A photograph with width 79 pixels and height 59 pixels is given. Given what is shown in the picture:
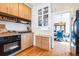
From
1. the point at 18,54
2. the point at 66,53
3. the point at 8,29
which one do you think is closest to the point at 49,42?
the point at 66,53

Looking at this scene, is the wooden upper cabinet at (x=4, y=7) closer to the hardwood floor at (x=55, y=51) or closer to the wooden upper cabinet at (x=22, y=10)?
the wooden upper cabinet at (x=22, y=10)

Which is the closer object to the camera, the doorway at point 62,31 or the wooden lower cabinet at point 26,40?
the doorway at point 62,31

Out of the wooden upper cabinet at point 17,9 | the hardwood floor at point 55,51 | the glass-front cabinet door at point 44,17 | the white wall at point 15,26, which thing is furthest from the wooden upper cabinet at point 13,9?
the hardwood floor at point 55,51

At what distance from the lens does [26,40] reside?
179 cm

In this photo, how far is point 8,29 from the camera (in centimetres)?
158

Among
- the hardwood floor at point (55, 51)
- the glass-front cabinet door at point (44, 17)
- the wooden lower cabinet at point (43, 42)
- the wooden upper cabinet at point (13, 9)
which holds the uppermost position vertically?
the wooden upper cabinet at point (13, 9)

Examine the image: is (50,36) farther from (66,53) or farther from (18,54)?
(18,54)

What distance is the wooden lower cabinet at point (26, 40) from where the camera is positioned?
5.68ft

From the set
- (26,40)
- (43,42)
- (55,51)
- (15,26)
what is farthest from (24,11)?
(55,51)

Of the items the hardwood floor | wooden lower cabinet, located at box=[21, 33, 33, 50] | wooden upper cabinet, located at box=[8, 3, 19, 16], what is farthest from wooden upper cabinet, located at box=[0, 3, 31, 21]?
the hardwood floor

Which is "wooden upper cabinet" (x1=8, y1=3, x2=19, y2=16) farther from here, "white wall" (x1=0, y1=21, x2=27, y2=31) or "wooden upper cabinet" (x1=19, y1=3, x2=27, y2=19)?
"white wall" (x1=0, y1=21, x2=27, y2=31)

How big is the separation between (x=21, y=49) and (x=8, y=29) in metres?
0.43

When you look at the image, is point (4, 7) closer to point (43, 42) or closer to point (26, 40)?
point (26, 40)

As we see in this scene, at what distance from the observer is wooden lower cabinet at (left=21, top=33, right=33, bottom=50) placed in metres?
1.73
